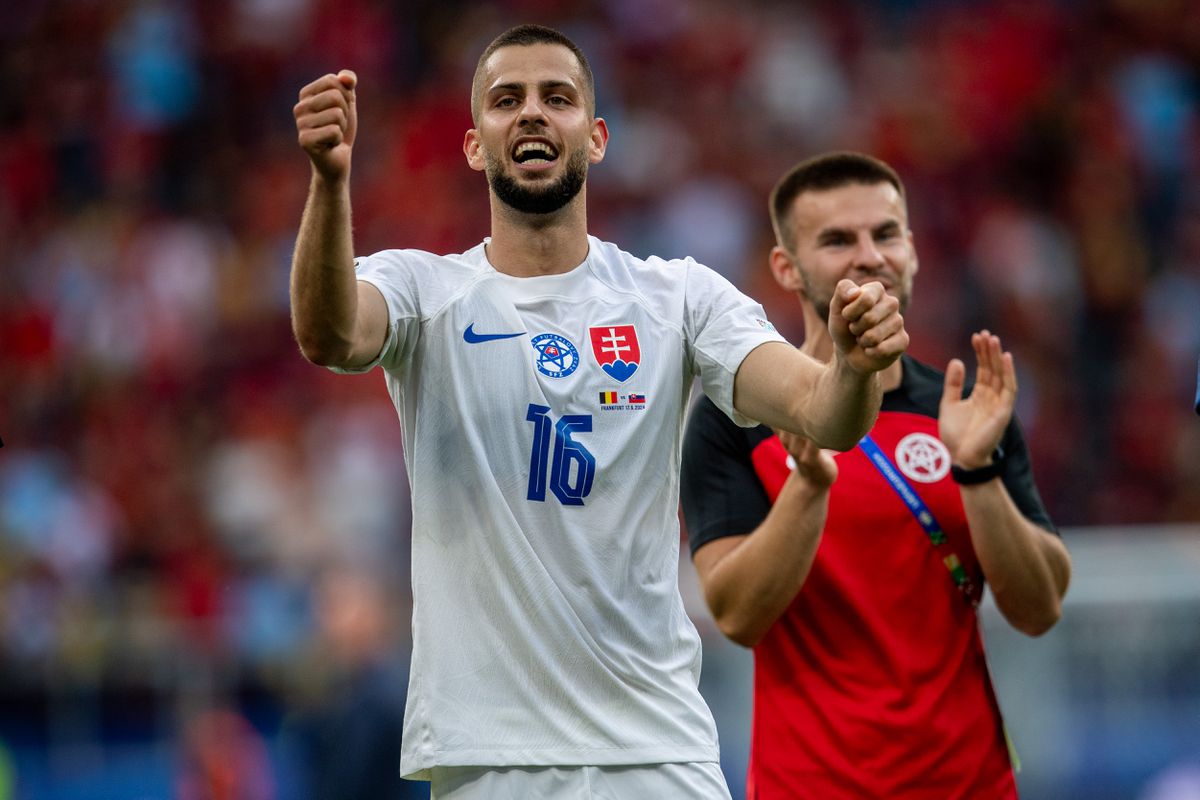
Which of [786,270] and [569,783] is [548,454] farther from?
[786,270]

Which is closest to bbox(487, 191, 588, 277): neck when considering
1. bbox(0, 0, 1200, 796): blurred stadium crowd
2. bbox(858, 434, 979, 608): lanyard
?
bbox(858, 434, 979, 608): lanyard

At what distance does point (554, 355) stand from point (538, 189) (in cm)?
41

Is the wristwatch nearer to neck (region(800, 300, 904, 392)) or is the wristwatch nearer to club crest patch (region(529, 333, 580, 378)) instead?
neck (region(800, 300, 904, 392))

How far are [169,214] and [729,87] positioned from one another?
5.06 meters

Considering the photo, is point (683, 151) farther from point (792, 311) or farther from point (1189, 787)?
point (1189, 787)

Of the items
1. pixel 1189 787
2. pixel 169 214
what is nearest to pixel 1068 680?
pixel 1189 787

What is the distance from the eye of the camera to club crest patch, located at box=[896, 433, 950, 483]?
4.62 metres

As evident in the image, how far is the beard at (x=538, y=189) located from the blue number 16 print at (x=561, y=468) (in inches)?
21.9

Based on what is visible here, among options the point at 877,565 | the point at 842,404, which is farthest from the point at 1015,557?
the point at 842,404

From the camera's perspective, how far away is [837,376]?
3371 millimetres

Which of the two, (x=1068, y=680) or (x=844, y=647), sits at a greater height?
(x=844, y=647)

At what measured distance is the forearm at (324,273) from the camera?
11.1ft

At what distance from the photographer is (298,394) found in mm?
12531

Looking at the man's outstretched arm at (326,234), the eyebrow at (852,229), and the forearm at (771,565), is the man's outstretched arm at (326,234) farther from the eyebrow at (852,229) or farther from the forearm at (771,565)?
the eyebrow at (852,229)
